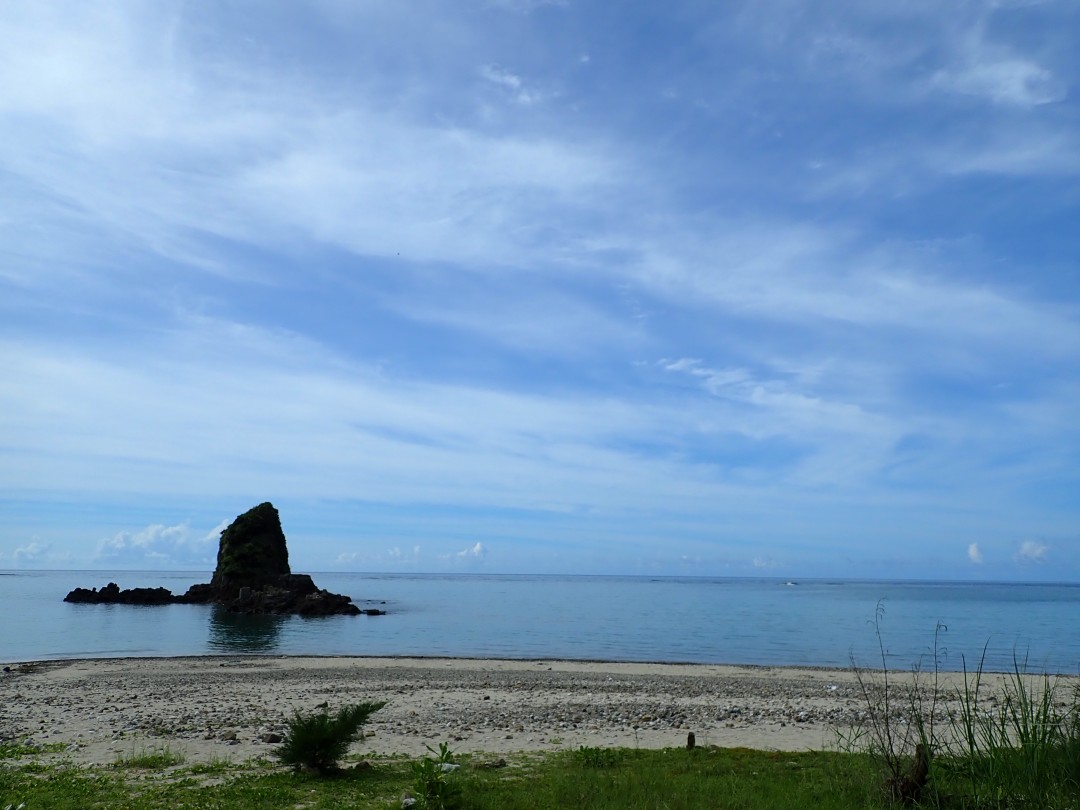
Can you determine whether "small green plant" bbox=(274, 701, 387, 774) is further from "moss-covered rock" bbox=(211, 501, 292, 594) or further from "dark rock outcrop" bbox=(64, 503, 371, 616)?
"moss-covered rock" bbox=(211, 501, 292, 594)

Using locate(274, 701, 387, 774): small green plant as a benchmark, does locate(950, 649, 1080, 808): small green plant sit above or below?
above

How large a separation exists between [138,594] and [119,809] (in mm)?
123990

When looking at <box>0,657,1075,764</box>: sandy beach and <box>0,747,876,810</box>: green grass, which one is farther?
<box>0,657,1075,764</box>: sandy beach

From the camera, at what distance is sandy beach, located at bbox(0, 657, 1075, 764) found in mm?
17422

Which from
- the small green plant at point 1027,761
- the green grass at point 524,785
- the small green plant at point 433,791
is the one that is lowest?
the green grass at point 524,785

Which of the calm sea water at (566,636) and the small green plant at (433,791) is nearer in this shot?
the small green plant at (433,791)

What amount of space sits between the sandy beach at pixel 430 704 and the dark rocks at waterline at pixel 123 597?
273 feet

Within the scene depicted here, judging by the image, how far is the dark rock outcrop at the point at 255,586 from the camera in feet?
310

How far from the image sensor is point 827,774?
41.8 feet

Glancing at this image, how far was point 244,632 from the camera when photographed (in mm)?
67188

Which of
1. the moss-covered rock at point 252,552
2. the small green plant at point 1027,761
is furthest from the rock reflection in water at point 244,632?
the small green plant at point 1027,761

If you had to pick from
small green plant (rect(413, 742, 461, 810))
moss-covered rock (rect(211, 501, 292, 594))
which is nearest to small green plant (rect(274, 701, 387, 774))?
small green plant (rect(413, 742, 461, 810))

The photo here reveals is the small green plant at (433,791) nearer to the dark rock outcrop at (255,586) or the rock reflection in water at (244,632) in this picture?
the rock reflection in water at (244,632)

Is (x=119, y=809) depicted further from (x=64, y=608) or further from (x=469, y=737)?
(x=64, y=608)
